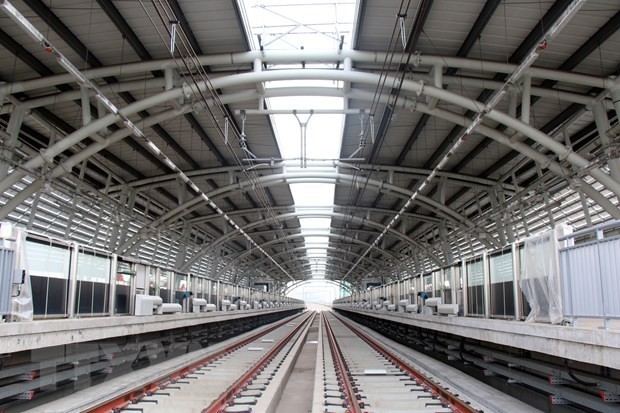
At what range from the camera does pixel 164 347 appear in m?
14.8

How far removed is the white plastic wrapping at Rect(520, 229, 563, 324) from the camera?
6688 millimetres

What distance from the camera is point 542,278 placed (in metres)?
7.16

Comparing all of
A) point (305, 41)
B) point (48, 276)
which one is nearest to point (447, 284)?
point (305, 41)

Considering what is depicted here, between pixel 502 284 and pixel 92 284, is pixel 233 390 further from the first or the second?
pixel 502 284

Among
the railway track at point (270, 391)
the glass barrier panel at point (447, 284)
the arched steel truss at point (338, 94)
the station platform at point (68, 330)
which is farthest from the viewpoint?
the arched steel truss at point (338, 94)

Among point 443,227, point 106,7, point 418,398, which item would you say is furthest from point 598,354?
point 443,227

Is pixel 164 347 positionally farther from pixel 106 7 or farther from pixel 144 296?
pixel 106 7

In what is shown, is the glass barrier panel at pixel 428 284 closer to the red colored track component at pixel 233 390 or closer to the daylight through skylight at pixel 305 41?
the red colored track component at pixel 233 390

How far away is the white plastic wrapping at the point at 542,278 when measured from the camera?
6.69 metres

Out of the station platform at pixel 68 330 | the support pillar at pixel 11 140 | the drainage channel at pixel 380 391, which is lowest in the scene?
the drainage channel at pixel 380 391

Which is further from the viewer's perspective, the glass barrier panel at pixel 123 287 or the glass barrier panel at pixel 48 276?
the glass barrier panel at pixel 123 287

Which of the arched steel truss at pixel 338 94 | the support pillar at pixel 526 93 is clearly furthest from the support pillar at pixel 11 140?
the support pillar at pixel 526 93

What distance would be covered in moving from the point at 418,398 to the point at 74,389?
616 centimetres

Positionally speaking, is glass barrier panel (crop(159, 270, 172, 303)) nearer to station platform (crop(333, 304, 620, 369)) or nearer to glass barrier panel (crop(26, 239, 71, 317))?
glass barrier panel (crop(26, 239, 71, 317))
